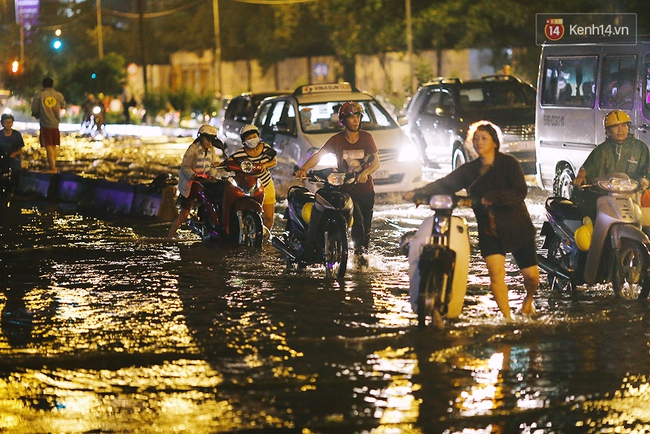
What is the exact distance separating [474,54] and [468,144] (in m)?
40.4

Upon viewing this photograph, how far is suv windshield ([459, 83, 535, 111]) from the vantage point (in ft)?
66.3

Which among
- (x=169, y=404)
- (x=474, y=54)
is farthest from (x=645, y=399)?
(x=474, y=54)

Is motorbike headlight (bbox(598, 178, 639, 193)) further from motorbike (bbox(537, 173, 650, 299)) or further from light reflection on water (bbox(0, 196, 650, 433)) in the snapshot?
light reflection on water (bbox(0, 196, 650, 433))

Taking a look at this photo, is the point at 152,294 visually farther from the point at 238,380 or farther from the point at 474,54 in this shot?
the point at 474,54

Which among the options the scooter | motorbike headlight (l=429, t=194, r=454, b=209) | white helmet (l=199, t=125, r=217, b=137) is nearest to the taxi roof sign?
white helmet (l=199, t=125, r=217, b=137)

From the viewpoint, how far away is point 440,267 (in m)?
8.06

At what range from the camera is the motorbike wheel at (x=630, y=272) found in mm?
9062

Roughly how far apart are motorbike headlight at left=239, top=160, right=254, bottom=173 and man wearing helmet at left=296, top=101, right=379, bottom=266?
1563 millimetres

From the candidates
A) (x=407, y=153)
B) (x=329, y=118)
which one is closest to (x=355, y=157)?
(x=407, y=153)

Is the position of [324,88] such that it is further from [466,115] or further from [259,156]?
[259,156]

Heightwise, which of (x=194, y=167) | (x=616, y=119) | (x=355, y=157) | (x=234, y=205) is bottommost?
(x=234, y=205)

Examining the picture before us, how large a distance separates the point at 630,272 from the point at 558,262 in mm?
755

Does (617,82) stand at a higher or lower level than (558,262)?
higher

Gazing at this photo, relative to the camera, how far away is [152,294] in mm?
10133
